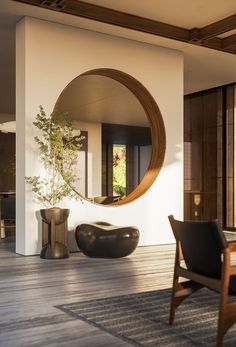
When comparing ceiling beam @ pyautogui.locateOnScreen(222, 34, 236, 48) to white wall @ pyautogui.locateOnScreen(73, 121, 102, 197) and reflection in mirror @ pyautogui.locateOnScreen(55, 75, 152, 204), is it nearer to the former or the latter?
reflection in mirror @ pyautogui.locateOnScreen(55, 75, 152, 204)

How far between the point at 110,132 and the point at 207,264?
1349 centimetres

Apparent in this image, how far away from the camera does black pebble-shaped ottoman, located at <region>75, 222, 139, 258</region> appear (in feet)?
17.9

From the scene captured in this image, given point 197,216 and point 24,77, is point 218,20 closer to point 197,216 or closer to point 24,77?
point 24,77

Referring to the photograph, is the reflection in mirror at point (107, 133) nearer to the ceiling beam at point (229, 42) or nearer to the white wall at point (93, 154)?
the white wall at point (93, 154)

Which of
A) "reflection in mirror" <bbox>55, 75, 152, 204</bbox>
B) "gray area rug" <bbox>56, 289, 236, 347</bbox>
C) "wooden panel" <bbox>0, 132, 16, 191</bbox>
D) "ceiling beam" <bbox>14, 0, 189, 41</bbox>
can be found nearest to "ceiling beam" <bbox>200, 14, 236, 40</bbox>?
"ceiling beam" <bbox>14, 0, 189, 41</bbox>

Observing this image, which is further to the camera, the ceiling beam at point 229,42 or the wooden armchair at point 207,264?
the ceiling beam at point 229,42

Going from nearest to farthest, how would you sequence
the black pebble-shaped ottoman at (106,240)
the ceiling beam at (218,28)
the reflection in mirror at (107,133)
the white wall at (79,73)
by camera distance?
the black pebble-shaped ottoman at (106,240), the white wall at (79,73), the ceiling beam at (218,28), the reflection in mirror at (107,133)

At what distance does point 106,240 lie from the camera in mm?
5457

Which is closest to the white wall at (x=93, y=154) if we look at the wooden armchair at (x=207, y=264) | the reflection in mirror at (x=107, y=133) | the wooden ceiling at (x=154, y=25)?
the reflection in mirror at (x=107, y=133)

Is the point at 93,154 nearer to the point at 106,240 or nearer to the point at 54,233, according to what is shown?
the point at 54,233

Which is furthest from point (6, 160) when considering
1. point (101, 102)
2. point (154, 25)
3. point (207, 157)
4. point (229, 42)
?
point (229, 42)

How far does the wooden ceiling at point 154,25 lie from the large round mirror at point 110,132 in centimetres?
77

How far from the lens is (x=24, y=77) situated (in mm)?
5754

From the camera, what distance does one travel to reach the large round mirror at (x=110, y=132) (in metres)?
7.05
